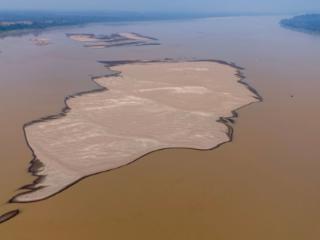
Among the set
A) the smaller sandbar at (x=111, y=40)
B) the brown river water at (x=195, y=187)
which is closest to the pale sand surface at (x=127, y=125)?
the brown river water at (x=195, y=187)

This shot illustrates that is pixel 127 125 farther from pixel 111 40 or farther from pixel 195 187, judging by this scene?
pixel 111 40

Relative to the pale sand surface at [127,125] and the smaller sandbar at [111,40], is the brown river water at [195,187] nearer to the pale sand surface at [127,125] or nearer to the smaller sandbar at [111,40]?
the pale sand surface at [127,125]

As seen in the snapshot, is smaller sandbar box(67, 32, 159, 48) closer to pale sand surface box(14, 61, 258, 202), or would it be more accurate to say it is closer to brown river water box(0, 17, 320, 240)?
pale sand surface box(14, 61, 258, 202)

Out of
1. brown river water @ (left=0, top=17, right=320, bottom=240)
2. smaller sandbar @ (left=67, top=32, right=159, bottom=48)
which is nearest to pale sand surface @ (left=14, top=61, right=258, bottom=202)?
brown river water @ (left=0, top=17, right=320, bottom=240)

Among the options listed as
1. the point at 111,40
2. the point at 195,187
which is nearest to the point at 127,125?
the point at 195,187

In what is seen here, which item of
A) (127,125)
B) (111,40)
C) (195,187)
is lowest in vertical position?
(195,187)

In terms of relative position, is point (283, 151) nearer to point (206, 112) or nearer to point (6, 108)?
point (206, 112)

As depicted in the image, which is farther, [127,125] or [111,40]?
[111,40]

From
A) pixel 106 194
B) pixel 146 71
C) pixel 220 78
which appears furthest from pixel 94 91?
pixel 106 194

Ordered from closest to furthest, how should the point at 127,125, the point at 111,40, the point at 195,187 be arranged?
1. the point at 195,187
2. the point at 127,125
3. the point at 111,40
